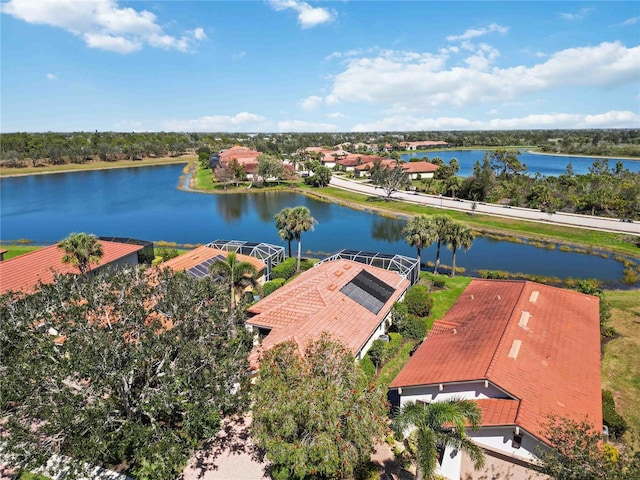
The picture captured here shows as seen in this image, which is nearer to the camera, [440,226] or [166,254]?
[440,226]

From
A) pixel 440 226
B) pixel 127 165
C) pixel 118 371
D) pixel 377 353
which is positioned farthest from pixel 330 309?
pixel 127 165

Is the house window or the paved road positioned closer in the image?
the house window

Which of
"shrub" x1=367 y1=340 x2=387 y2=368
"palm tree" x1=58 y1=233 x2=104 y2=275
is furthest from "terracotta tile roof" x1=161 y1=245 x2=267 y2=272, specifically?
"shrub" x1=367 y1=340 x2=387 y2=368

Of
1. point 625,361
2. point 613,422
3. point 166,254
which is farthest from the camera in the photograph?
point 166,254

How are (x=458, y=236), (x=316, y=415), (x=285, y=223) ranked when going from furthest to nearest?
(x=285, y=223) → (x=458, y=236) → (x=316, y=415)

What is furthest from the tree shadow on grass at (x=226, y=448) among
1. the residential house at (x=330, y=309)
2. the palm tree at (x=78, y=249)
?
the palm tree at (x=78, y=249)

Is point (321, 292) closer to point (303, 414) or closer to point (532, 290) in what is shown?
point (303, 414)

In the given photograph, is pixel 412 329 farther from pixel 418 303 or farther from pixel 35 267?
pixel 35 267

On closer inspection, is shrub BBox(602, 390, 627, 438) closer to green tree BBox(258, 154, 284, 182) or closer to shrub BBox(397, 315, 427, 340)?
shrub BBox(397, 315, 427, 340)
